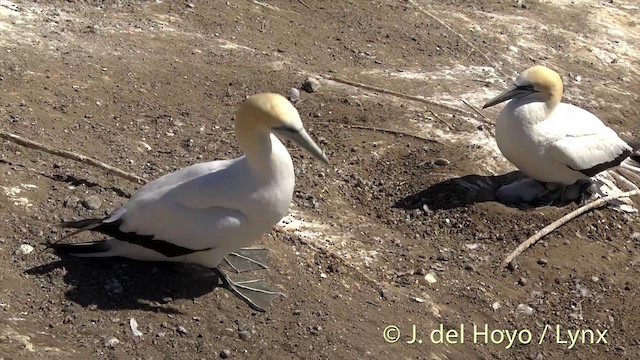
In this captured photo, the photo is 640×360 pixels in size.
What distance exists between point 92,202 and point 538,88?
10.4ft

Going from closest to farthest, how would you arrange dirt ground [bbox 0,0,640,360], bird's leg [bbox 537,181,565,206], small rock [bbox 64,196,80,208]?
dirt ground [bbox 0,0,640,360] → small rock [bbox 64,196,80,208] → bird's leg [bbox 537,181,565,206]

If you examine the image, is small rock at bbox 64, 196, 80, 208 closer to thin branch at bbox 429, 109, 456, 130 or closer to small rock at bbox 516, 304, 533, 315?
small rock at bbox 516, 304, 533, 315

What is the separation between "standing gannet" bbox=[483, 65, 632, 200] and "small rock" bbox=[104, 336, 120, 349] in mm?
3220

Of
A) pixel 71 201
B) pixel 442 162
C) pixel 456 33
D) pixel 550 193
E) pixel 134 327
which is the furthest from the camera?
pixel 456 33

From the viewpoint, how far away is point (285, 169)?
4.68 metres

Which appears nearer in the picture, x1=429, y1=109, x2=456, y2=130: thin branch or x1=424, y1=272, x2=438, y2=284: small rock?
x1=424, y1=272, x2=438, y2=284: small rock

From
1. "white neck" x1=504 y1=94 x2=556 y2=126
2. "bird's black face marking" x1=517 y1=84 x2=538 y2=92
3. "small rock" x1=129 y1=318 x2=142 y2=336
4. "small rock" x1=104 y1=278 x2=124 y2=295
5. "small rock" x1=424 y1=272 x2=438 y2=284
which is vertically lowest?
"small rock" x1=424 y1=272 x2=438 y2=284

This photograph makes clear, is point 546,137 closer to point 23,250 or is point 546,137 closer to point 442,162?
point 442,162

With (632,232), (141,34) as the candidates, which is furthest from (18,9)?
(632,232)

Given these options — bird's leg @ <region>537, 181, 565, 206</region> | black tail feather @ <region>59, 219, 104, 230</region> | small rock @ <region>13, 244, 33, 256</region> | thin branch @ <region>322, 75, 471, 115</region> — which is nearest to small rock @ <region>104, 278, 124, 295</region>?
black tail feather @ <region>59, 219, 104, 230</region>

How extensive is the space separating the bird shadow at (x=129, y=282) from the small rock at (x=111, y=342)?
25cm

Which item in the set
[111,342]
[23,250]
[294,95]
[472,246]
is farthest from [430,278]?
[294,95]

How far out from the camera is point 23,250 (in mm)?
4973

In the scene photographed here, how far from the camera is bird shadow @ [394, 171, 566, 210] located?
6461 mm
